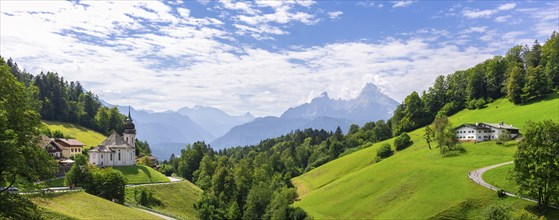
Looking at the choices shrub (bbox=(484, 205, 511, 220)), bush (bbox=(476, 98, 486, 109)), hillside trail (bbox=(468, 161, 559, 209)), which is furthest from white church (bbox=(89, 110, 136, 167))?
bush (bbox=(476, 98, 486, 109))

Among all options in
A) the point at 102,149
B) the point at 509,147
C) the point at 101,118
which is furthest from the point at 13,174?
the point at 101,118

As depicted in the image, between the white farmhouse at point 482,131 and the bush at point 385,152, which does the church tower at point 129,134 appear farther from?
the white farmhouse at point 482,131

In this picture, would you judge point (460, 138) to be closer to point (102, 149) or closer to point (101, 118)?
point (102, 149)

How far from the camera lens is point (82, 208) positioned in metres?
48.4

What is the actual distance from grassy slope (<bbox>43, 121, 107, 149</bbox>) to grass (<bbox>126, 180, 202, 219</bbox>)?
203 feet

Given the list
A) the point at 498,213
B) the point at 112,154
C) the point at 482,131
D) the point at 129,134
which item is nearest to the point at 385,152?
the point at 482,131

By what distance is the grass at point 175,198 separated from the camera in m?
74.5

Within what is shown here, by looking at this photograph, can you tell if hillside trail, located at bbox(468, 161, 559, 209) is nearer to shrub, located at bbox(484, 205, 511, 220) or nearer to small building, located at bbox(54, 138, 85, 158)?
shrub, located at bbox(484, 205, 511, 220)

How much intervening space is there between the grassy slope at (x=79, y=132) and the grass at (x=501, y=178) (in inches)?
4715

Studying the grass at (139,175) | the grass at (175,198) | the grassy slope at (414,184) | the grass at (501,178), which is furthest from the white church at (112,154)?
the grass at (501,178)

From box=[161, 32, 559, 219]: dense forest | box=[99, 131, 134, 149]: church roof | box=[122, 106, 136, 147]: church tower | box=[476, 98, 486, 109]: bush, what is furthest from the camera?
box=[476, 98, 486, 109]: bush

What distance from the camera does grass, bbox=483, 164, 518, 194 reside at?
59987mm

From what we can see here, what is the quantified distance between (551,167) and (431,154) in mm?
38005

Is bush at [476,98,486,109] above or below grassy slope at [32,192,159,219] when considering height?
above
